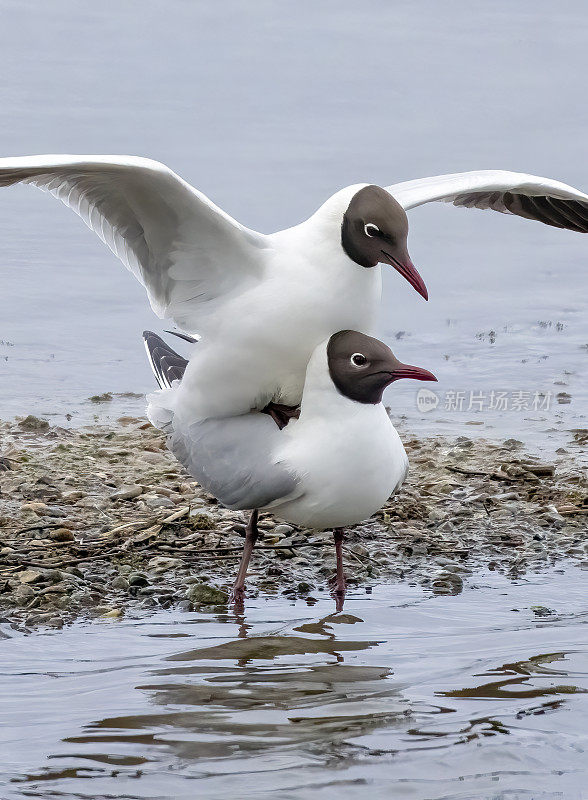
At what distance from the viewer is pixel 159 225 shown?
6094 millimetres

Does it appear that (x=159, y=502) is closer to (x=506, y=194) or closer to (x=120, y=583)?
(x=120, y=583)

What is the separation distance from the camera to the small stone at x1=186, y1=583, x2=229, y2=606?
600 cm

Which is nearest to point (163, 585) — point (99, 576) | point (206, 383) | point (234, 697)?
point (99, 576)

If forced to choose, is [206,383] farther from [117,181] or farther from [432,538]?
[432,538]

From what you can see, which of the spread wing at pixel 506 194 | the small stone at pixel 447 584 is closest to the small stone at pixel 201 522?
the small stone at pixel 447 584

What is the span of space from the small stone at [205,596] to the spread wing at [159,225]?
3.69ft

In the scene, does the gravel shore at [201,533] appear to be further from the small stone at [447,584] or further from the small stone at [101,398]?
the small stone at [101,398]

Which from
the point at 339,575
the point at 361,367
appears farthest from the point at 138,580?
the point at 361,367

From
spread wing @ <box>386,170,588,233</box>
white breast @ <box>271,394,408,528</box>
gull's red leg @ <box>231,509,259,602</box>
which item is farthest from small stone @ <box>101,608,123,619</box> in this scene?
spread wing @ <box>386,170,588,233</box>

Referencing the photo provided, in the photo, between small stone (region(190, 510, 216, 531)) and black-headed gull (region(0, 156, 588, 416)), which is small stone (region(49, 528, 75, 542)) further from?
black-headed gull (region(0, 156, 588, 416))

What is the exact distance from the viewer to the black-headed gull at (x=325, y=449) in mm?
5891

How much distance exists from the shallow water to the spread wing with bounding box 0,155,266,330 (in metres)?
1.37

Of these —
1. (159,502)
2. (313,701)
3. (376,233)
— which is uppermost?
(376,233)

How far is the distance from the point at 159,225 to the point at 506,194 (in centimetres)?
223
